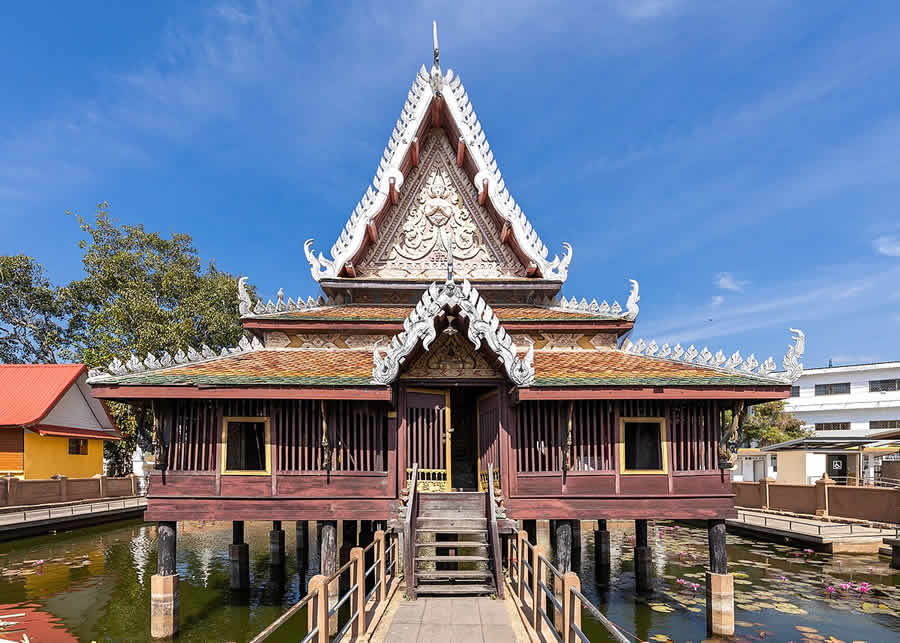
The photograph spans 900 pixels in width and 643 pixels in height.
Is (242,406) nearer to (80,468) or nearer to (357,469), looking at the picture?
(357,469)

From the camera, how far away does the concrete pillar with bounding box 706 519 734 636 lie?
12.2 m

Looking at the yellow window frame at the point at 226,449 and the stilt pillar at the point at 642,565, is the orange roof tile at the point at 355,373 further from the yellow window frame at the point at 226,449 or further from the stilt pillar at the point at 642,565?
the stilt pillar at the point at 642,565

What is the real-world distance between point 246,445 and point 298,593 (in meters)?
6.11

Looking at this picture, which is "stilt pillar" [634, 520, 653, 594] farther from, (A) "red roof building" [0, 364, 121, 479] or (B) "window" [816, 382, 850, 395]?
(B) "window" [816, 382, 850, 395]

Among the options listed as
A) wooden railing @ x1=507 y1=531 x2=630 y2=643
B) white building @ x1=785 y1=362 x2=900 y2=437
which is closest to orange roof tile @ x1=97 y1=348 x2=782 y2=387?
wooden railing @ x1=507 y1=531 x2=630 y2=643

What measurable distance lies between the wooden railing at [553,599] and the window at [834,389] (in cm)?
5073

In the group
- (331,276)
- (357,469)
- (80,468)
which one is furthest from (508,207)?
(80,468)

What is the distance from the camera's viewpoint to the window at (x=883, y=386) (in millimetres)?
49375

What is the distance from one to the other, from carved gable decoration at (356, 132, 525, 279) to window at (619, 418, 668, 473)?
17.9 feet

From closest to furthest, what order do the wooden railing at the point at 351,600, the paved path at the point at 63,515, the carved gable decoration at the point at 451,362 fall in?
the wooden railing at the point at 351,600 → the carved gable decoration at the point at 451,362 → the paved path at the point at 63,515

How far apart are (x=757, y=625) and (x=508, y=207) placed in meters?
10.8

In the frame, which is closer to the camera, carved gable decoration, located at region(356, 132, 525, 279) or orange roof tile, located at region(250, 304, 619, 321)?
orange roof tile, located at region(250, 304, 619, 321)

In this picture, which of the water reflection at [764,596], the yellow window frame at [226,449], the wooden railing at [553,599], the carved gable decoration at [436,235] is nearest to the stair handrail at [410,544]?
the wooden railing at [553,599]

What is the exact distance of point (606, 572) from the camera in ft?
59.0
